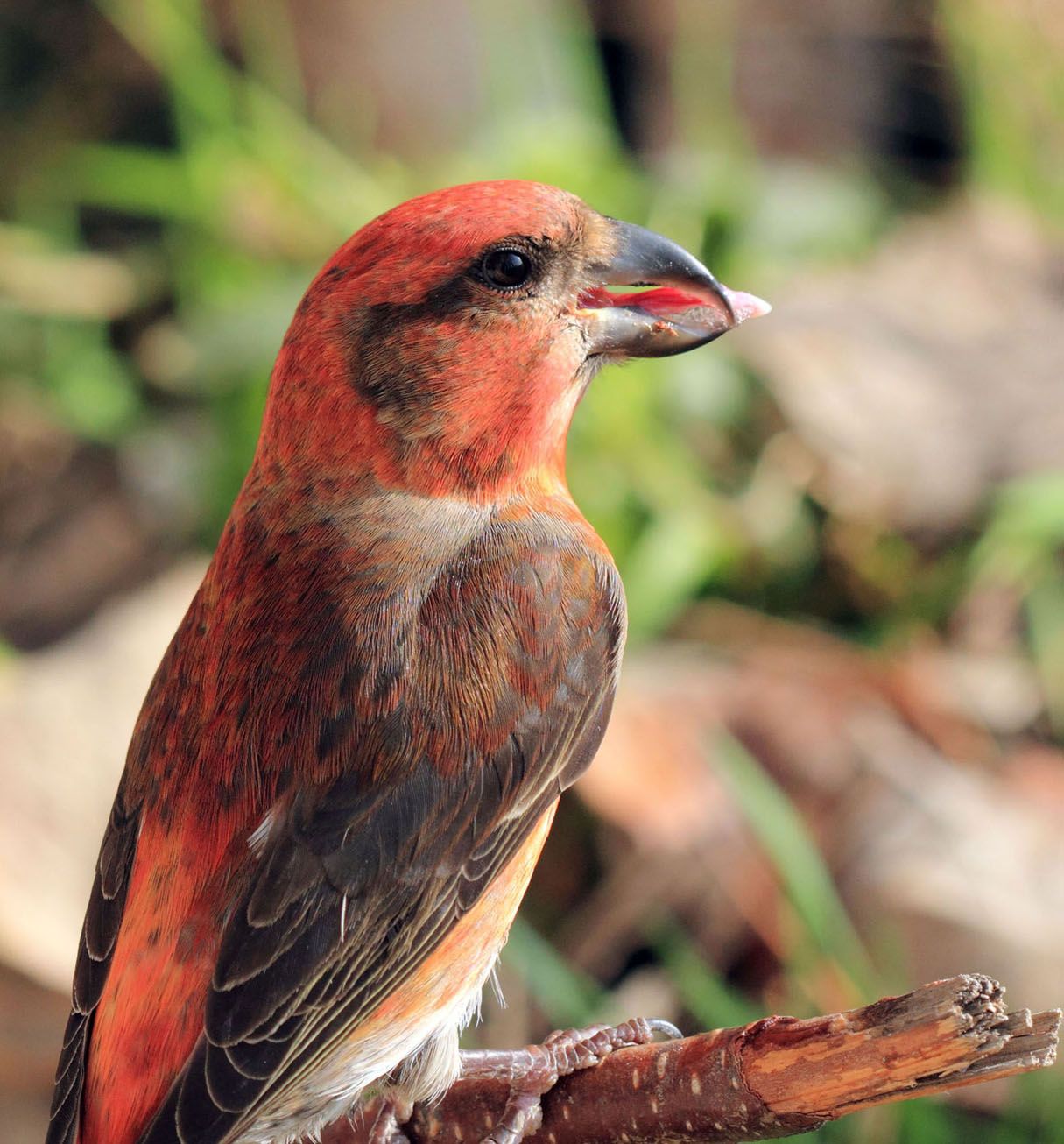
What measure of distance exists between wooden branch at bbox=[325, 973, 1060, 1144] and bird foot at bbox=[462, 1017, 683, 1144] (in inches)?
0.7

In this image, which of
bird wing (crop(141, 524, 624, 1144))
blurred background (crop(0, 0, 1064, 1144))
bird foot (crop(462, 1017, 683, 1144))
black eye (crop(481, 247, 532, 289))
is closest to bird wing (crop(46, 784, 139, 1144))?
bird wing (crop(141, 524, 624, 1144))

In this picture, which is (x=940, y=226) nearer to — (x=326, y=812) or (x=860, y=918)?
(x=860, y=918)

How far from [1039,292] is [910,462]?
1280mm

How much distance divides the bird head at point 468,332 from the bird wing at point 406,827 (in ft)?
0.55

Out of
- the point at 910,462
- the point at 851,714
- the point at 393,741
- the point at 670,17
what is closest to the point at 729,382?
the point at 910,462

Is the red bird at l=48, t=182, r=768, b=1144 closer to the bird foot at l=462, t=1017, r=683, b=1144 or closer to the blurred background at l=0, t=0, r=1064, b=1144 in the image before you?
the bird foot at l=462, t=1017, r=683, b=1144

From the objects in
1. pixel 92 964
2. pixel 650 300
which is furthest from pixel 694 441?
pixel 92 964

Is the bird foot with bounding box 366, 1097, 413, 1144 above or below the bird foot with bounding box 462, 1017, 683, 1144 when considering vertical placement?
below

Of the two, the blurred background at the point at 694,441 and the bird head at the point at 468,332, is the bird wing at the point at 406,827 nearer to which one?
the bird head at the point at 468,332

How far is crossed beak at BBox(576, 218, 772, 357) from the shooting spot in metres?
2.28

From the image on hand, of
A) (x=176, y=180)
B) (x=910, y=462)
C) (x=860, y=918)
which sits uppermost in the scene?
(x=176, y=180)

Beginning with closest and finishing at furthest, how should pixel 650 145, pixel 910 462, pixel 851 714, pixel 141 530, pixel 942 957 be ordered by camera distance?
pixel 942 957, pixel 851 714, pixel 910 462, pixel 141 530, pixel 650 145

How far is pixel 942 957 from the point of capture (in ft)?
11.2

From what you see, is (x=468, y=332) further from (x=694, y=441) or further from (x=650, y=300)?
(x=694, y=441)
